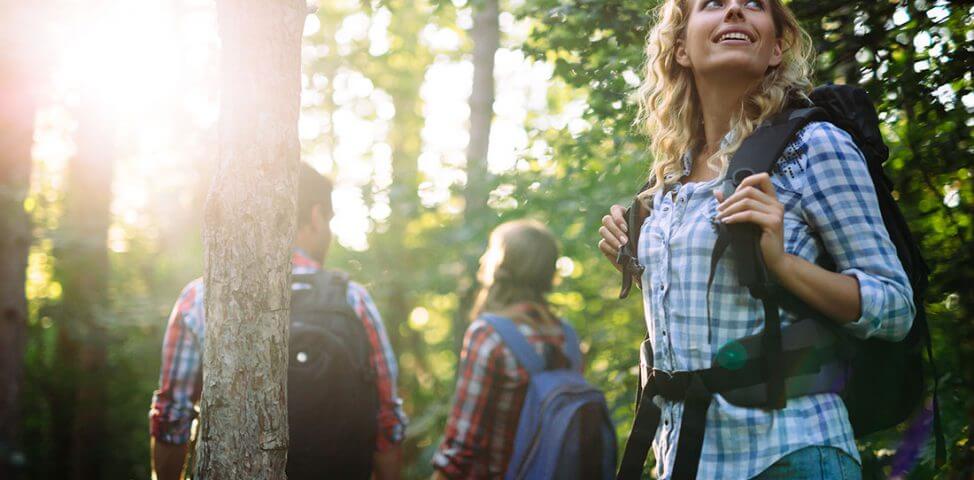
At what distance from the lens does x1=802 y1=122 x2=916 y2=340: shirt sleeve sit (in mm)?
1836

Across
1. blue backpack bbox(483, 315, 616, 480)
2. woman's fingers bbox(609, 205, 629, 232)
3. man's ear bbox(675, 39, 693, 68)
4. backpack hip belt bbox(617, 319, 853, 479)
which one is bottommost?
blue backpack bbox(483, 315, 616, 480)

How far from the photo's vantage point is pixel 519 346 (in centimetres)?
366

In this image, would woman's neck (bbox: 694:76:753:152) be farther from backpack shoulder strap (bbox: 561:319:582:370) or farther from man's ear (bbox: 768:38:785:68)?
backpack shoulder strap (bbox: 561:319:582:370)

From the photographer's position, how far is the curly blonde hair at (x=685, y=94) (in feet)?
7.23

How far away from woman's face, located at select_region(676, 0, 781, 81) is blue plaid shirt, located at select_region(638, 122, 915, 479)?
1.08 feet

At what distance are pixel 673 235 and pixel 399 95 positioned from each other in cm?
1756

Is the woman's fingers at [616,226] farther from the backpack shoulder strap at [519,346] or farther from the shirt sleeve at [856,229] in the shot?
the backpack shoulder strap at [519,346]

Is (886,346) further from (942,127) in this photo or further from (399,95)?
(399,95)

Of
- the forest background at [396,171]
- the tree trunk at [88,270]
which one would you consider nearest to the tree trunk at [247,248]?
the forest background at [396,171]

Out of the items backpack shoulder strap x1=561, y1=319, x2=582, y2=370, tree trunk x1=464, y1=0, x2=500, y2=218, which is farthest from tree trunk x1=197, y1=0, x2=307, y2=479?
tree trunk x1=464, y1=0, x2=500, y2=218

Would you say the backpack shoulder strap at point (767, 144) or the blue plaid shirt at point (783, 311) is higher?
the backpack shoulder strap at point (767, 144)

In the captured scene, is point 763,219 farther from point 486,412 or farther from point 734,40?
point 486,412

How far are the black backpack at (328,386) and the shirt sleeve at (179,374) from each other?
43 centimetres

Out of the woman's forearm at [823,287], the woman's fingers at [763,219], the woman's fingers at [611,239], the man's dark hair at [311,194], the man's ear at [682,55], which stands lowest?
the woman's forearm at [823,287]
